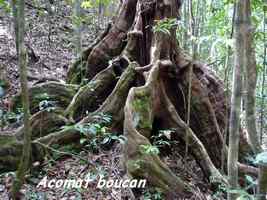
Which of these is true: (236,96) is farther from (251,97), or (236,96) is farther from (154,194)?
(251,97)

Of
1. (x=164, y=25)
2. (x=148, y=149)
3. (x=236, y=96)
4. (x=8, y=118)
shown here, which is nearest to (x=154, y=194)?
(x=148, y=149)

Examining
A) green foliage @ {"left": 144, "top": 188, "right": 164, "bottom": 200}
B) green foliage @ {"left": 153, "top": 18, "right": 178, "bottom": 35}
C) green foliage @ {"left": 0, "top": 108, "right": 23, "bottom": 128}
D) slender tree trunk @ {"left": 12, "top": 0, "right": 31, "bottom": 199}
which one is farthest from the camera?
green foliage @ {"left": 0, "top": 108, "right": 23, "bottom": 128}

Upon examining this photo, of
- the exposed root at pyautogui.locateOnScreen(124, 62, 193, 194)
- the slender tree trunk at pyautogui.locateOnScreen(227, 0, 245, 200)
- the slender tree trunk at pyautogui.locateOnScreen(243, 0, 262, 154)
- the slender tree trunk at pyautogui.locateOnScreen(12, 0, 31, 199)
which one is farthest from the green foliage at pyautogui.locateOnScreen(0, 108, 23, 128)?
the slender tree trunk at pyautogui.locateOnScreen(227, 0, 245, 200)

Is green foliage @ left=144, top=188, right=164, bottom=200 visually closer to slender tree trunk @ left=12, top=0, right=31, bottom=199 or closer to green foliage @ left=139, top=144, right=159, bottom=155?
green foliage @ left=139, top=144, right=159, bottom=155

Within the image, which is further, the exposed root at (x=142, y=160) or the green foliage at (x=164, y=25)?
the green foliage at (x=164, y=25)

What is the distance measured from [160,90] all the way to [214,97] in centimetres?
114

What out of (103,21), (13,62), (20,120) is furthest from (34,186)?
(103,21)

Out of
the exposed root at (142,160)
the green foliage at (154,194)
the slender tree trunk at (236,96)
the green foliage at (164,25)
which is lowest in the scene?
the green foliage at (154,194)

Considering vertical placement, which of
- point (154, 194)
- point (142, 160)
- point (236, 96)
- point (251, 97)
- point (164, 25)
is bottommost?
point (154, 194)

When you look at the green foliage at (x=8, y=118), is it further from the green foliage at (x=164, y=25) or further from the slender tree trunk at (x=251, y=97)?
the slender tree trunk at (x=251, y=97)

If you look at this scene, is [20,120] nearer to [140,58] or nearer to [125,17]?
[140,58]

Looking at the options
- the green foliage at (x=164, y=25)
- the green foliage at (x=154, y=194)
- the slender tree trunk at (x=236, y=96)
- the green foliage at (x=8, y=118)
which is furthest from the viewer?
A: the green foliage at (x=8, y=118)

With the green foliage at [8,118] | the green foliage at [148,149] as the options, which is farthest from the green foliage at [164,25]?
the green foliage at [8,118]

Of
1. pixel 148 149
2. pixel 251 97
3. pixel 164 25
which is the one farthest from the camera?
pixel 251 97
